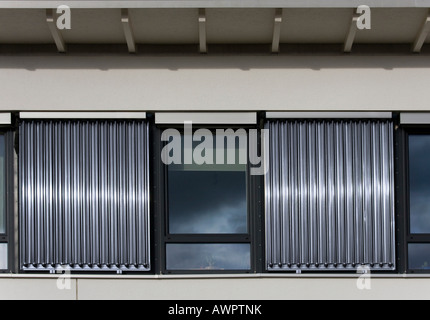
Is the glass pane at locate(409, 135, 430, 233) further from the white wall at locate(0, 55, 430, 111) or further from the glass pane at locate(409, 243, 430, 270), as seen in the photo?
the white wall at locate(0, 55, 430, 111)

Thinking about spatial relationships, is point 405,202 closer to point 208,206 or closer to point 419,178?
point 419,178

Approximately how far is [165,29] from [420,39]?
8.24 ft

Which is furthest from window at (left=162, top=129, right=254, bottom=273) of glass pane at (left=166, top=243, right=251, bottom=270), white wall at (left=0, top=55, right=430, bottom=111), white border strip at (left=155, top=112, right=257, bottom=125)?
white wall at (left=0, top=55, right=430, bottom=111)

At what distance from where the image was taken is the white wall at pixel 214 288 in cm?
570

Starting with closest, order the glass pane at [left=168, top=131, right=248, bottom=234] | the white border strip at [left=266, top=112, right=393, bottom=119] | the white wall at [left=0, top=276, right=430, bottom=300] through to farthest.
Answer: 1. the white wall at [left=0, top=276, right=430, bottom=300]
2. the white border strip at [left=266, top=112, right=393, bottom=119]
3. the glass pane at [left=168, top=131, right=248, bottom=234]

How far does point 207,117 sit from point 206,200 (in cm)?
87

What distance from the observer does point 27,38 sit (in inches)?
227

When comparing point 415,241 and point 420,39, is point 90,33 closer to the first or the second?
point 420,39

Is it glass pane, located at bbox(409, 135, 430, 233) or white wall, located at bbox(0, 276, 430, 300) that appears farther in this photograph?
glass pane, located at bbox(409, 135, 430, 233)

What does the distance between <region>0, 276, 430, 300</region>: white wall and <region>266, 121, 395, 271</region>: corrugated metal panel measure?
172mm

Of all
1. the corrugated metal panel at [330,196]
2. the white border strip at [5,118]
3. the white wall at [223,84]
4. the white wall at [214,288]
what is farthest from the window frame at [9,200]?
the corrugated metal panel at [330,196]

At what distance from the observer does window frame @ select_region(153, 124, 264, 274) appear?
584 centimetres

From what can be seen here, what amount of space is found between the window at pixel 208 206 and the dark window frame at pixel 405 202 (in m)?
1.54

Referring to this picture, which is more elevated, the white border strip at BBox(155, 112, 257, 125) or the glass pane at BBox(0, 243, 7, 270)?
the white border strip at BBox(155, 112, 257, 125)
